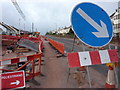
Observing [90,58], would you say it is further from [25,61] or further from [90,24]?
[25,61]

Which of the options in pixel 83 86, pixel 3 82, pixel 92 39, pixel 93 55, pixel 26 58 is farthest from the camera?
pixel 26 58

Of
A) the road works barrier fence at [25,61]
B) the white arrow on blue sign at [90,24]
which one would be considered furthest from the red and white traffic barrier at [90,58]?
the road works barrier fence at [25,61]

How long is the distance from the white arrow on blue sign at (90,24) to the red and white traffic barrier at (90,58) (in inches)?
11.9

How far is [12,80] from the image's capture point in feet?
8.81

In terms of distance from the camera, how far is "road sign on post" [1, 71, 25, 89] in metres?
2.59

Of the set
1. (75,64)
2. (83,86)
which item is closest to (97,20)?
(75,64)

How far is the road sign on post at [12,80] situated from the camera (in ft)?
8.51

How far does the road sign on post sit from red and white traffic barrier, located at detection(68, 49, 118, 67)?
1.63 metres

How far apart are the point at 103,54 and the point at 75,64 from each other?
80 centimetres

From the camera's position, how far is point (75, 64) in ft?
7.25

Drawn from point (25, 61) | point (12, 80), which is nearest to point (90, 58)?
point (12, 80)

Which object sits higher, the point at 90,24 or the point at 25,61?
the point at 90,24

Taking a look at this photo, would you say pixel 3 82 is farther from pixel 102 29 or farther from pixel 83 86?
pixel 102 29

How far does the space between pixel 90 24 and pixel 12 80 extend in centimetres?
262
